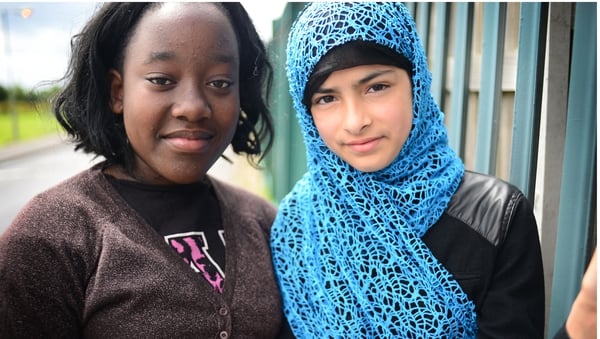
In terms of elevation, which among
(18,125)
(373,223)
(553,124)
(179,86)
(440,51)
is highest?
(440,51)

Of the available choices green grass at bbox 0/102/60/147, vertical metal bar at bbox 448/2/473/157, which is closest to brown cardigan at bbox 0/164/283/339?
vertical metal bar at bbox 448/2/473/157

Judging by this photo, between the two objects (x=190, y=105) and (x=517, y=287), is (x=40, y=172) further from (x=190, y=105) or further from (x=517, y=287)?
(x=517, y=287)

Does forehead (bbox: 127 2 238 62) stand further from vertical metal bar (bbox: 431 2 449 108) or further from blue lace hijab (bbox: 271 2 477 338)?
vertical metal bar (bbox: 431 2 449 108)

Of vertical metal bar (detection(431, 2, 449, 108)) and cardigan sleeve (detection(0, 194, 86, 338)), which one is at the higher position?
vertical metal bar (detection(431, 2, 449, 108))

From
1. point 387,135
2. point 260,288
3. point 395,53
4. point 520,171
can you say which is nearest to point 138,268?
point 260,288

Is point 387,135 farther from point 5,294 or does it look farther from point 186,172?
point 5,294

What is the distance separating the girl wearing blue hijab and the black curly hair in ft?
0.82

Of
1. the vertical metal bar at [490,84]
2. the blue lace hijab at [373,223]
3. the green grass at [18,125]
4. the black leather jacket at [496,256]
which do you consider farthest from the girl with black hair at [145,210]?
the green grass at [18,125]

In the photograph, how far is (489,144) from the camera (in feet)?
6.23

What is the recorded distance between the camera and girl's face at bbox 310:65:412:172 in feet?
4.45

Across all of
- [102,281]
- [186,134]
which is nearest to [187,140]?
[186,134]

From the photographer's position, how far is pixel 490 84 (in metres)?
1.87

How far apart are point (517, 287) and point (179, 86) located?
1011 mm

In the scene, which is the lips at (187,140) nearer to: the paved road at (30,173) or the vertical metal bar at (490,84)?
the vertical metal bar at (490,84)
